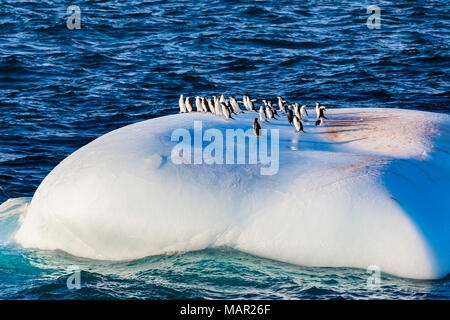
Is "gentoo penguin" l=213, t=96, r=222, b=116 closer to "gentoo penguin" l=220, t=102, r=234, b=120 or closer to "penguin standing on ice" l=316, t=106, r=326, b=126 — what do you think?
"gentoo penguin" l=220, t=102, r=234, b=120

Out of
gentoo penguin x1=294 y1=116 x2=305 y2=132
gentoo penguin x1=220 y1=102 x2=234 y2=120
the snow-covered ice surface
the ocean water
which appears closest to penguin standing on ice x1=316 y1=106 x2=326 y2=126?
gentoo penguin x1=294 y1=116 x2=305 y2=132

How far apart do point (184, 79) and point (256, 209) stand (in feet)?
48.5

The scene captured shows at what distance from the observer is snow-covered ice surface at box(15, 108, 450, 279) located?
399 inches

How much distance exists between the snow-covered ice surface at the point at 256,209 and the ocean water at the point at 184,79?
0.25 metres

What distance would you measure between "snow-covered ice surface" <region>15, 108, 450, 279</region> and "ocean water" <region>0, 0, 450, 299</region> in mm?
253

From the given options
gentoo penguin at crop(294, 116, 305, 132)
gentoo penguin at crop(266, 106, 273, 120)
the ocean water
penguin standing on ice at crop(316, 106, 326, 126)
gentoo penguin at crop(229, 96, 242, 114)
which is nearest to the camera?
the ocean water

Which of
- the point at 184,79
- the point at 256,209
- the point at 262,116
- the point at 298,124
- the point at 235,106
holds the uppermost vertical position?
the point at 184,79

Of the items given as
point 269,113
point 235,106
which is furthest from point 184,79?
point 269,113

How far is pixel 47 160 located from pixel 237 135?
7458 mm

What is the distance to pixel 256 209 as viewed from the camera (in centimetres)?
1042

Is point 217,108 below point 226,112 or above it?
above

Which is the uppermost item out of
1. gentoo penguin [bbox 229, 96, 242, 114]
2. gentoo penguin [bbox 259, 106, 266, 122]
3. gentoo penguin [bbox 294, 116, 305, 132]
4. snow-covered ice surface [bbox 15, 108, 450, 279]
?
gentoo penguin [bbox 229, 96, 242, 114]

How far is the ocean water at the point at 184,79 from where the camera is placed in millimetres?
10102

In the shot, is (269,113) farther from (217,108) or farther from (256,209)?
(256,209)
